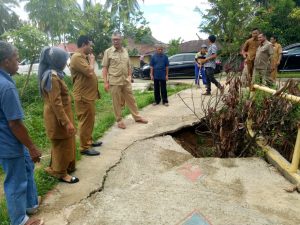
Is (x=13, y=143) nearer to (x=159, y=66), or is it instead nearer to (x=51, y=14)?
(x=159, y=66)

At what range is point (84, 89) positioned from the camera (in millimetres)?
4574

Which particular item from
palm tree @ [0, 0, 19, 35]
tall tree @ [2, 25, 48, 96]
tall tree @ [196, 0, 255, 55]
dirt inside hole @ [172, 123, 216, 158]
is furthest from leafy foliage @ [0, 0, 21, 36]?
dirt inside hole @ [172, 123, 216, 158]

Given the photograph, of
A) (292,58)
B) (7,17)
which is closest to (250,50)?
(292,58)

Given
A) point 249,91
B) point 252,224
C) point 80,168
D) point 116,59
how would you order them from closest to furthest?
point 252,224, point 80,168, point 249,91, point 116,59

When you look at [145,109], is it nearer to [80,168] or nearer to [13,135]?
[80,168]

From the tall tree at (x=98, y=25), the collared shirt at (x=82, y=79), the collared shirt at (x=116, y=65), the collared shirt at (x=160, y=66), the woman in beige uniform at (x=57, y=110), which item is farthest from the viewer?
the tall tree at (x=98, y=25)

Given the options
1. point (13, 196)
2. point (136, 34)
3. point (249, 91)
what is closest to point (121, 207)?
point (13, 196)

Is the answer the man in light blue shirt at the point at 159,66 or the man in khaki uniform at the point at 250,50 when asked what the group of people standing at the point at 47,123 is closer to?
the man in light blue shirt at the point at 159,66

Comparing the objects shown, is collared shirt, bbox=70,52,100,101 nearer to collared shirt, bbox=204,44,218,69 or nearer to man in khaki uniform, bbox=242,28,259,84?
collared shirt, bbox=204,44,218,69

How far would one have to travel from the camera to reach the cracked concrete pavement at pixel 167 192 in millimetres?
3115

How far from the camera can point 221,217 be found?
3.10 m

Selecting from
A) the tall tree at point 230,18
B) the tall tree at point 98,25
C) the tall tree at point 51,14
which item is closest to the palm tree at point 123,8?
the tall tree at point 98,25

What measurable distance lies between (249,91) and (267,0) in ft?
57.8

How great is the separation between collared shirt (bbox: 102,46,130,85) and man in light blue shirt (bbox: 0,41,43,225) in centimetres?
297
